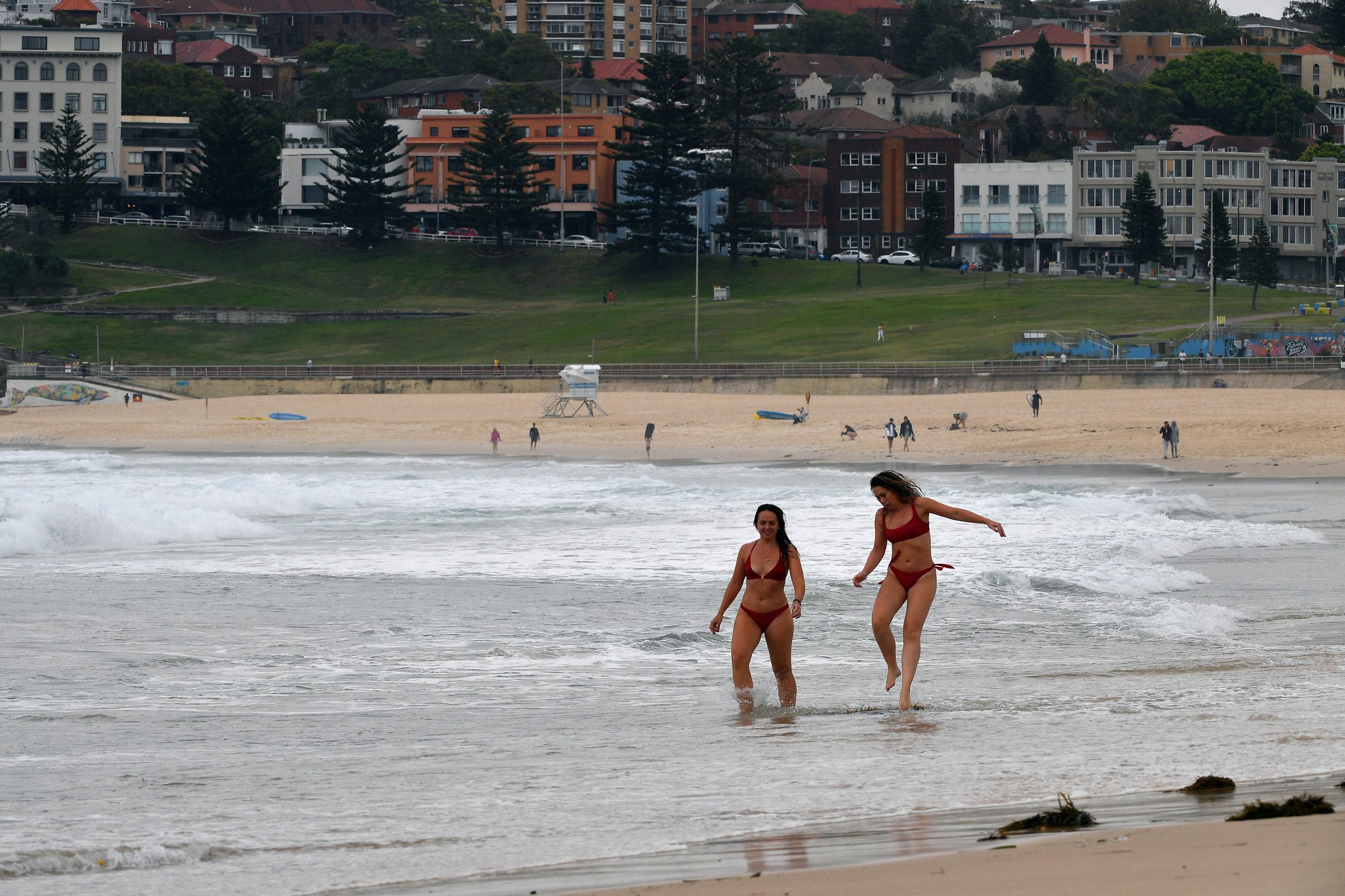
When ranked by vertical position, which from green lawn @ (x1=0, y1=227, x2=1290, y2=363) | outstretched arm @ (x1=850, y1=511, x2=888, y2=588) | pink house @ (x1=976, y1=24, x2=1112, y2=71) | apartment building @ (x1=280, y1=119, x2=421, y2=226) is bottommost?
outstretched arm @ (x1=850, y1=511, x2=888, y2=588)

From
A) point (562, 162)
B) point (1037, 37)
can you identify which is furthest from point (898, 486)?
point (1037, 37)

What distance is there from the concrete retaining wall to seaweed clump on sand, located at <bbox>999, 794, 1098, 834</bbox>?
4843 centimetres

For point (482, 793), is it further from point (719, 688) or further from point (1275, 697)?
point (1275, 697)

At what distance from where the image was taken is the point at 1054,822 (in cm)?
652

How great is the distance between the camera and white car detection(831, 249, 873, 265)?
89.8 m

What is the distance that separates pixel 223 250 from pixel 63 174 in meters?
11.5

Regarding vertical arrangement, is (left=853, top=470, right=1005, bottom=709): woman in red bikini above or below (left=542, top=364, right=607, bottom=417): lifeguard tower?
below

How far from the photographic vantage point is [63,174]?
95.9 meters

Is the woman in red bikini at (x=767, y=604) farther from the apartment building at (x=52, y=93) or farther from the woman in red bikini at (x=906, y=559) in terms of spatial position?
the apartment building at (x=52, y=93)

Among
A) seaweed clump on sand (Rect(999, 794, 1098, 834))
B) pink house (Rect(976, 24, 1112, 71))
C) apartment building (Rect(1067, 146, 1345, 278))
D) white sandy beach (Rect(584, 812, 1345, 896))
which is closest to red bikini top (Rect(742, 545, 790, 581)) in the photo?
seaweed clump on sand (Rect(999, 794, 1098, 834))

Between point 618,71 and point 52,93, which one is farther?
point 618,71

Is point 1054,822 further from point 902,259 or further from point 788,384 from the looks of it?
point 902,259

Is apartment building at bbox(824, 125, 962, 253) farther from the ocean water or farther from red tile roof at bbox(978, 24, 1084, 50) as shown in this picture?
the ocean water

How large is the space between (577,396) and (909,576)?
43603 millimetres
